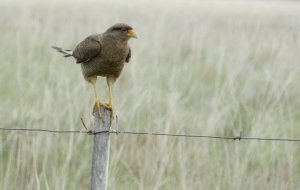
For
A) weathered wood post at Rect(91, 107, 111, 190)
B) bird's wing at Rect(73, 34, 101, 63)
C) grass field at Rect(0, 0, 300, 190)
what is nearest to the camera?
weathered wood post at Rect(91, 107, 111, 190)

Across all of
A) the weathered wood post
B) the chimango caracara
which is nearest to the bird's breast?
the chimango caracara

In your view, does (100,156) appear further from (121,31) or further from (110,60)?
(121,31)

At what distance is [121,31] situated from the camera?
9.91 feet

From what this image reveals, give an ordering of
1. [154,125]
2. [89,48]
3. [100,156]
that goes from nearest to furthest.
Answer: [100,156], [89,48], [154,125]

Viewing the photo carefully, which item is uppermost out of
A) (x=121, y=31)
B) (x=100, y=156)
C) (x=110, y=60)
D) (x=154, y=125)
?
(x=121, y=31)

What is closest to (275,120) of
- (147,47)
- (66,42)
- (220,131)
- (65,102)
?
(220,131)

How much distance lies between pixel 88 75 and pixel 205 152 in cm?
124

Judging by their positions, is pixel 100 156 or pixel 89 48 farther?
pixel 89 48

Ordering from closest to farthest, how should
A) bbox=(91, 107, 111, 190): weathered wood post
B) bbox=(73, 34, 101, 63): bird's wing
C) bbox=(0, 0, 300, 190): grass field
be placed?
bbox=(91, 107, 111, 190): weathered wood post
bbox=(73, 34, 101, 63): bird's wing
bbox=(0, 0, 300, 190): grass field

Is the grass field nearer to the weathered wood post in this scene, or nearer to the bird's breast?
the bird's breast

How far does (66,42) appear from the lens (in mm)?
8453

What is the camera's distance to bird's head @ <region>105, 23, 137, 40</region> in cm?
299

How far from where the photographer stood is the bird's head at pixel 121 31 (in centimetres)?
299

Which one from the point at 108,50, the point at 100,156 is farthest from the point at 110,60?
the point at 100,156
